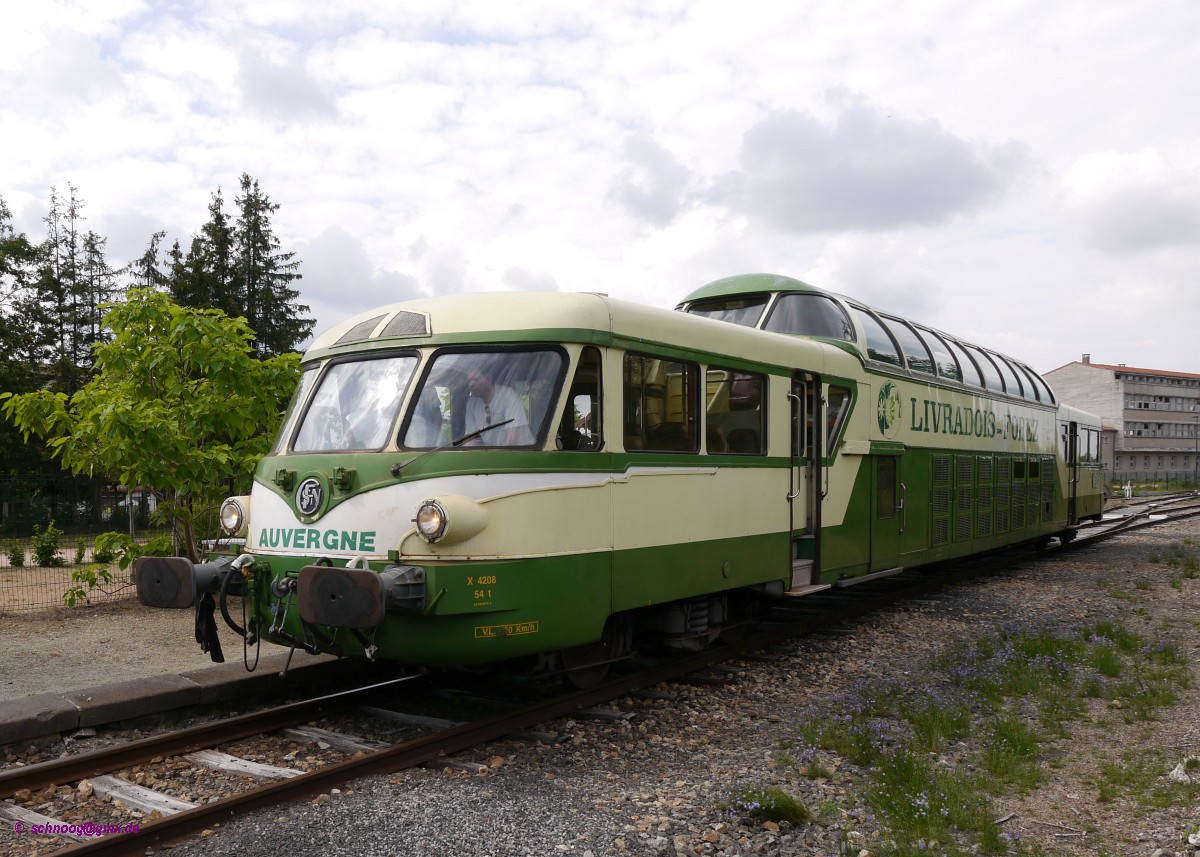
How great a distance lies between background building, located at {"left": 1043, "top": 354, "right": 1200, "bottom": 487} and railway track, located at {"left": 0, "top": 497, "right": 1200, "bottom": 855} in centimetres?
7635

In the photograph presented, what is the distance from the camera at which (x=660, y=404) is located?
6945 millimetres

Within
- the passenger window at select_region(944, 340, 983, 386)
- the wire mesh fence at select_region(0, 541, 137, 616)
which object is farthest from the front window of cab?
the passenger window at select_region(944, 340, 983, 386)

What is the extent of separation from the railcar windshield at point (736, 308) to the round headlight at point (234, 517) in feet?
16.9

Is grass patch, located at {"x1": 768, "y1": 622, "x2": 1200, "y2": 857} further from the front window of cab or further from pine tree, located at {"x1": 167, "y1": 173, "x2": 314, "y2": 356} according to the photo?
pine tree, located at {"x1": 167, "y1": 173, "x2": 314, "y2": 356}

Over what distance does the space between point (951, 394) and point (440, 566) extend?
28.9ft

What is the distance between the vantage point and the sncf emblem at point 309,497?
623cm

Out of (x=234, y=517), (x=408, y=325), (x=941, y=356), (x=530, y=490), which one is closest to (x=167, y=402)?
(x=234, y=517)

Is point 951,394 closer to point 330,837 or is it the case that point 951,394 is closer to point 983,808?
point 983,808

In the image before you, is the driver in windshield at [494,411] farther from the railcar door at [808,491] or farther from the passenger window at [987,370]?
the passenger window at [987,370]

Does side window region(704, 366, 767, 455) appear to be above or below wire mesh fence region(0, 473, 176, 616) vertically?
above

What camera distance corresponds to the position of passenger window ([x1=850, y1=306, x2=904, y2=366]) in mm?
10367

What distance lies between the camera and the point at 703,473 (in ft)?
24.1

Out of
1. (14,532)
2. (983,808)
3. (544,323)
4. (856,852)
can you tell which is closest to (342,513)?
(544,323)

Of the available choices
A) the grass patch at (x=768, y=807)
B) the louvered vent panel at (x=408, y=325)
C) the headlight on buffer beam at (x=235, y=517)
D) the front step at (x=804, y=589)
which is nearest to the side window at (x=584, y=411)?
the louvered vent panel at (x=408, y=325)
